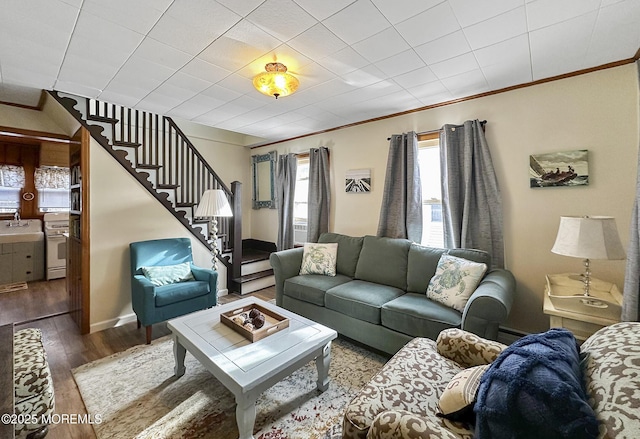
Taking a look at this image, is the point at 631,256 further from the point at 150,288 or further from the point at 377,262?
A: the point at 150,288

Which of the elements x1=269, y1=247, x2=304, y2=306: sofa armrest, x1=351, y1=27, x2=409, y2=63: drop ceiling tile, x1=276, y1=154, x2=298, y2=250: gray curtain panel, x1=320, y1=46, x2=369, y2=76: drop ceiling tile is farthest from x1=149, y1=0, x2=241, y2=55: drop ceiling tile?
x1=276, y1=154, x2=298, y2=250: gray curtain panel

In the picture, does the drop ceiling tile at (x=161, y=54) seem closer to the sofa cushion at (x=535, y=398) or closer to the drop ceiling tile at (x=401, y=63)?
the drop ceiling tile at (x=401, y=63)

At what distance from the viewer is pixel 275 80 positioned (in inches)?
86.9

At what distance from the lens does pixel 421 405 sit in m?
1.25

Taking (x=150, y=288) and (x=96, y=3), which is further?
(x=150, y=288)

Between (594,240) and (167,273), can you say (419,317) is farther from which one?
(167,273)

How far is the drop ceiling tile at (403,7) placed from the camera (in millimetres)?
1506

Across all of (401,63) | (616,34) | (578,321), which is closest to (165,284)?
(401,63)

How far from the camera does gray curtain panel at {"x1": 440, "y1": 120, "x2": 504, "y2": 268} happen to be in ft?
8.80

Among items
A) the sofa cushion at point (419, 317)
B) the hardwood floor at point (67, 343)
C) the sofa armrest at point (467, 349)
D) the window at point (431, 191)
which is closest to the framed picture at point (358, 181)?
the window at point (431, 191)

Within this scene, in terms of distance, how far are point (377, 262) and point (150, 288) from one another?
2.34 meters

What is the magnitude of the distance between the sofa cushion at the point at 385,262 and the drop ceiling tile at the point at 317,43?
2010 mm

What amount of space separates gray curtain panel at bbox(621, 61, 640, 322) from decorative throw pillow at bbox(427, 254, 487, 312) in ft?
2.63

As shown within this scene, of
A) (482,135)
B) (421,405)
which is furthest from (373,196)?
(421,405)
